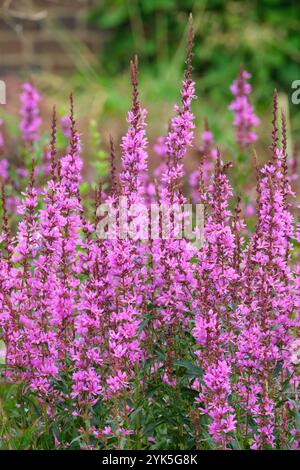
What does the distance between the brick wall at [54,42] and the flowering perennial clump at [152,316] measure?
779 centimetres

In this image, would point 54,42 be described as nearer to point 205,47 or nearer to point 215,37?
point 205,47

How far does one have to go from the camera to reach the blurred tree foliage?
10.0m

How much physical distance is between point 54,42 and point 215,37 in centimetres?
204

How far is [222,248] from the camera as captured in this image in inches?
108

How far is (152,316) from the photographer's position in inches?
112

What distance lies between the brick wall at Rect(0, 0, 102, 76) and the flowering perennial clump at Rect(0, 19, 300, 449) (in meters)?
7.79

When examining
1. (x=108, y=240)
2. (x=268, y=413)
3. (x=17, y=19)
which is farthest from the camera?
(x=17, y=19)

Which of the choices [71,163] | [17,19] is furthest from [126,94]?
[71,163]

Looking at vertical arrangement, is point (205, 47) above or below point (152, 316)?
above

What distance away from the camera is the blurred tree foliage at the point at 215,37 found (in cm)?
1000

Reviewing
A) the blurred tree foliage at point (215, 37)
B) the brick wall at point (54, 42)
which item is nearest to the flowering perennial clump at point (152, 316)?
the blurred tree foliage at point (215, 37)

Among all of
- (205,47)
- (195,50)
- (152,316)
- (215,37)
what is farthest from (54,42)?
(152,316)
